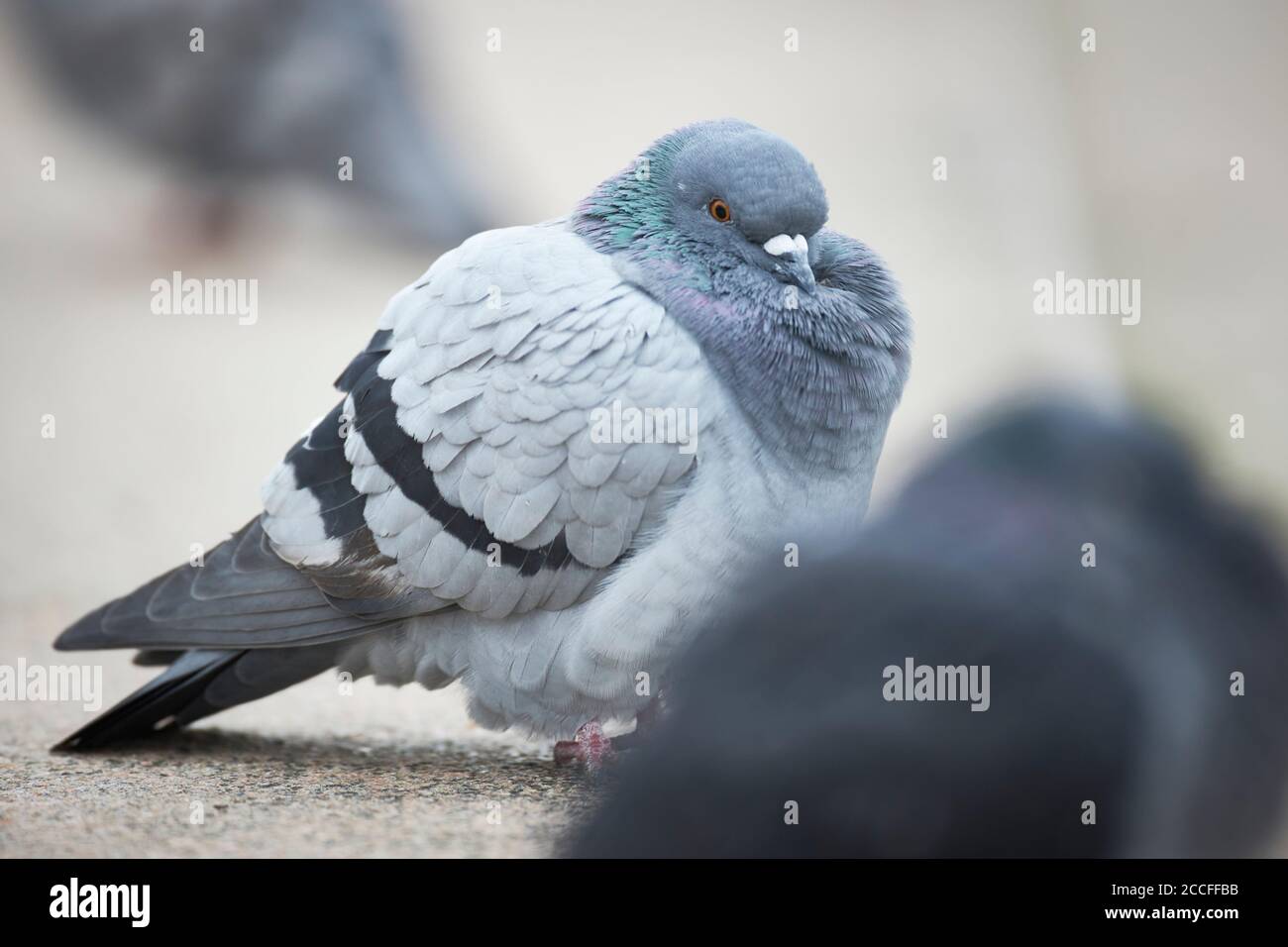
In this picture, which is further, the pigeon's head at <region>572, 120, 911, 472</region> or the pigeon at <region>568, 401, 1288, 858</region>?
the pigeon's head at <region>572, 120, 911, 472</region>

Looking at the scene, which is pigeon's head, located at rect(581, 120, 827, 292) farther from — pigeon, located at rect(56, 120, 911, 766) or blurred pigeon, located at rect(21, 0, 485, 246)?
blurred pigeon, located at rect(21, 0, 485, 246)

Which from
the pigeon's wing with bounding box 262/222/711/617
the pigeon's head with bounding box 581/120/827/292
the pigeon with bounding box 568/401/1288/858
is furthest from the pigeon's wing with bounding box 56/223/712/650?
the pigeon with bounding box 568/401/1288/858

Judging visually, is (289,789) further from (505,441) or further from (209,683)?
(505,441)

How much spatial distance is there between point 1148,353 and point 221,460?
5084 millimetres

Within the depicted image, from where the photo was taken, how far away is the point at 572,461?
8.37 ft

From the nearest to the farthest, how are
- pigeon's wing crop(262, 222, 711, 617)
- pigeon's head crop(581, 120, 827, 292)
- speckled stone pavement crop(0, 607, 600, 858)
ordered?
speckled stone pavement crop(0, 607, 600, 858) < pigeon's wing crop(262, 222, 711, 617) < pigeon's head crop(581, 120, 827, 292)

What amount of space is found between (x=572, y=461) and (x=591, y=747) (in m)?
0.74

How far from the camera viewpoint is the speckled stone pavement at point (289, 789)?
2.22 m

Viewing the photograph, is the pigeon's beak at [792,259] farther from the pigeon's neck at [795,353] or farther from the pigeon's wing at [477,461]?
the pigeon's wing at [477,461]

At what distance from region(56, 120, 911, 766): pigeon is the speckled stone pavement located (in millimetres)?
149

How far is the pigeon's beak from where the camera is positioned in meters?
2.74

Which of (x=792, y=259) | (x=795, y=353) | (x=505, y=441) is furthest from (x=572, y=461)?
(x=792, y=259)
